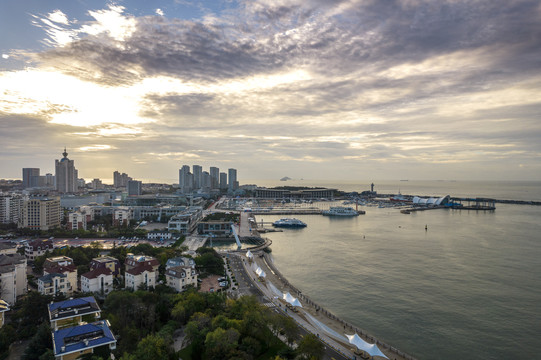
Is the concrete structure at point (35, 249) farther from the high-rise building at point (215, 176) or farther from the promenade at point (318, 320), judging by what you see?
the high-rise building at point (215, 176)

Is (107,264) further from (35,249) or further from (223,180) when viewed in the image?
(223,180)

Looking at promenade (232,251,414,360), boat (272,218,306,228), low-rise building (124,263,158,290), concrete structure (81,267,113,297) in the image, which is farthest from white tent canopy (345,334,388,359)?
boat (272,218,306,228)

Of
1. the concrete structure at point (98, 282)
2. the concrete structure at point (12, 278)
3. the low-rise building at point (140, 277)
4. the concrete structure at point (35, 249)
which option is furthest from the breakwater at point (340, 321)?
the concrete structure at point (35, 249)

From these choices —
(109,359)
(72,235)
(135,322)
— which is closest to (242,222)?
(72,235)

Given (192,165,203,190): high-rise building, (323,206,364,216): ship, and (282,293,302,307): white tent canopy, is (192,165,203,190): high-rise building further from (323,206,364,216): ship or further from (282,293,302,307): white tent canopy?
(282,293,302,307): white tent canopy

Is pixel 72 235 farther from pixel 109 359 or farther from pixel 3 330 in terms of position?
pixel 109 359

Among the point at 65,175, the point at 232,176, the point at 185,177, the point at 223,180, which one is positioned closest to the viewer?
the point at 65,175

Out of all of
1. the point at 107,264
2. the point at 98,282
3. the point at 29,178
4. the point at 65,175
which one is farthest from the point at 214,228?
the point at 29,178
